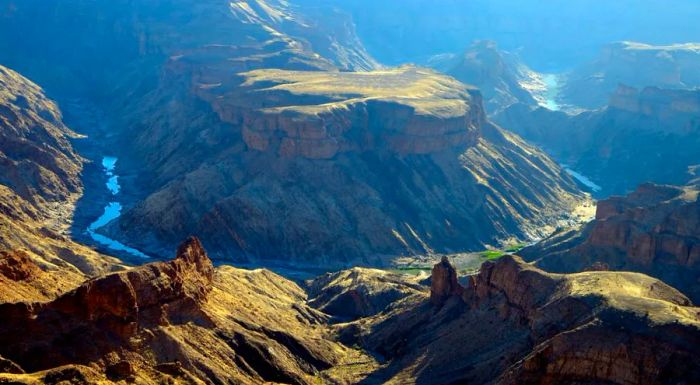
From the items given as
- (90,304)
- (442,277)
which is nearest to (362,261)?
(442,277)

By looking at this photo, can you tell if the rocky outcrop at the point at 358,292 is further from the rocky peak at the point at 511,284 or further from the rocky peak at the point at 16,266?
the rocky peak at the point at 16,266

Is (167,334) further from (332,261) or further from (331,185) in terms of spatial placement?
(331,185)

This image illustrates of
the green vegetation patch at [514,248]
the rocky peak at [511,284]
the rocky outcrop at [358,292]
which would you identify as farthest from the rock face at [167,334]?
the green vegetation patch at [514,248]

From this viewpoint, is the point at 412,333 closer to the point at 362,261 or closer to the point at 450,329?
the point at 450,329

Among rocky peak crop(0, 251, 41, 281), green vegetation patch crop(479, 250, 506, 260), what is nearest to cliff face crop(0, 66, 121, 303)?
rocky peak crop(0, 251, 41, 281)

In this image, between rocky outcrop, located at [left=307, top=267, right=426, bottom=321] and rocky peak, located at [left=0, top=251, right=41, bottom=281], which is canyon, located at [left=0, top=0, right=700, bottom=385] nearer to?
rocky peak, located at [left=0, top=251, right=41, bottom=281]
